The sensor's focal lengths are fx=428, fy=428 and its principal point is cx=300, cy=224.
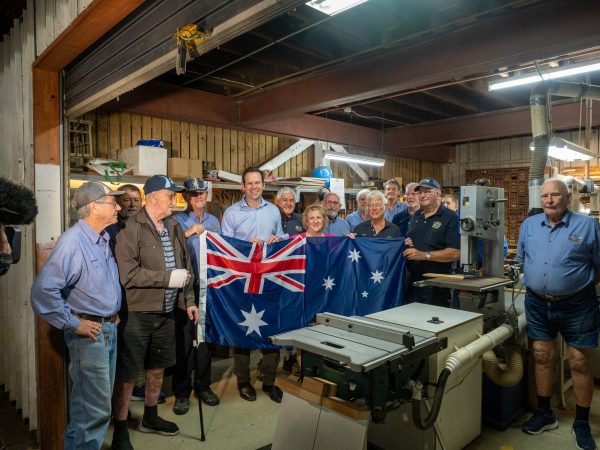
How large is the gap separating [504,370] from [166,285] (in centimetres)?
268

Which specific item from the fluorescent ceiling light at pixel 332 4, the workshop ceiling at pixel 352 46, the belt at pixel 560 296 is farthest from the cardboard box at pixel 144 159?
the belt at pixel 560 296

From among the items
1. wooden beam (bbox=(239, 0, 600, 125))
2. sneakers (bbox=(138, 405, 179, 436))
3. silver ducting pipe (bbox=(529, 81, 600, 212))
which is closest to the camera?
sneakers (bbox=(138, 405, 179, 436))

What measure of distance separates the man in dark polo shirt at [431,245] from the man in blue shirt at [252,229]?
131cm

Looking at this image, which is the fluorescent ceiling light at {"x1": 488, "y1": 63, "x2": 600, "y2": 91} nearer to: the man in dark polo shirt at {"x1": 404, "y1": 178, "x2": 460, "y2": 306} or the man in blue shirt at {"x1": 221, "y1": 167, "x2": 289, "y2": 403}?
the man in dark polo shirt at {"x1": 404, "y1": 178, "x2": 460, "y2": 306}

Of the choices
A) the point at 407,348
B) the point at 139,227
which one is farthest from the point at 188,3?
the point at 407,348

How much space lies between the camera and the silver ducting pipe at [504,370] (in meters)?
3.25

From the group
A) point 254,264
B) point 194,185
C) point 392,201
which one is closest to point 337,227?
point 392,201

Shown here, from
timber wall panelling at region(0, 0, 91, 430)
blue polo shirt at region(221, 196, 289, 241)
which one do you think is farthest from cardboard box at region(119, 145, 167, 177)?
blue polo shirt at region(221, 196, 289, 241)

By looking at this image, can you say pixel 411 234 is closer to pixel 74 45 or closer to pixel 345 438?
pixel 345 438

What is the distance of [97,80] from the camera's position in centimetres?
314

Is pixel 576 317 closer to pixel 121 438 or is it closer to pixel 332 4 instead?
pixel 332 4

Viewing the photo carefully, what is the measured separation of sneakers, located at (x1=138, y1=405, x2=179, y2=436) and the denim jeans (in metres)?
0.73

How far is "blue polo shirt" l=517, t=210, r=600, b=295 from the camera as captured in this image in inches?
129

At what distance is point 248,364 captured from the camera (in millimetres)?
4176
